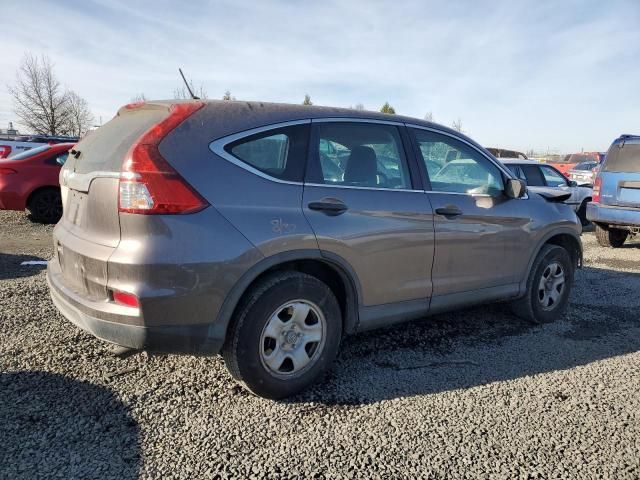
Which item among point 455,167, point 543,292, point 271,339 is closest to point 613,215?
point 543,292

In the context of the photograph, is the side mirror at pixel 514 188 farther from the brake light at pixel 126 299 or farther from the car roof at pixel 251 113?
the brake light at pixel 126 299

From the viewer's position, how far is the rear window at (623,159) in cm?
798

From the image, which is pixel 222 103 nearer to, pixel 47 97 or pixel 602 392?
pixel 602 392

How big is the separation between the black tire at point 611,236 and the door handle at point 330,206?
767 cm

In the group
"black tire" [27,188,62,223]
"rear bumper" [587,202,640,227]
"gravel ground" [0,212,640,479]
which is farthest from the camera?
"black tire" [27,188,62,223]

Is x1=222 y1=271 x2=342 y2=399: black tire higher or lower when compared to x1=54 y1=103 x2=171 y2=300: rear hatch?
lower

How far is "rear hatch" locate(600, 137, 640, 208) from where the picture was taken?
7.93m

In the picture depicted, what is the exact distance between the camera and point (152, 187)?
8.08 ft

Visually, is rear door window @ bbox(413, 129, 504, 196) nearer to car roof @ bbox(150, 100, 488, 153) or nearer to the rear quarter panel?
car roof @ bbox(150, 100, 488, 153)

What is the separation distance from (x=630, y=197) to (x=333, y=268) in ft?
23.3

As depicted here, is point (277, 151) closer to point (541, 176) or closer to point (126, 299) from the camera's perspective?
point (126, 299)

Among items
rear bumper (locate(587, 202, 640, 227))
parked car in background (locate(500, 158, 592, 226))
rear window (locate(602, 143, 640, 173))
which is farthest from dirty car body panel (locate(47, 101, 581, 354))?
parked car in background (locate(500, 158, 592, 226))

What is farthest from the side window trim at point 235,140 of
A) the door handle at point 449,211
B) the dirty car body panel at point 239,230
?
the door handle at point 449,211

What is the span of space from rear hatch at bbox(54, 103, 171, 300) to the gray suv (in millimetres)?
12
